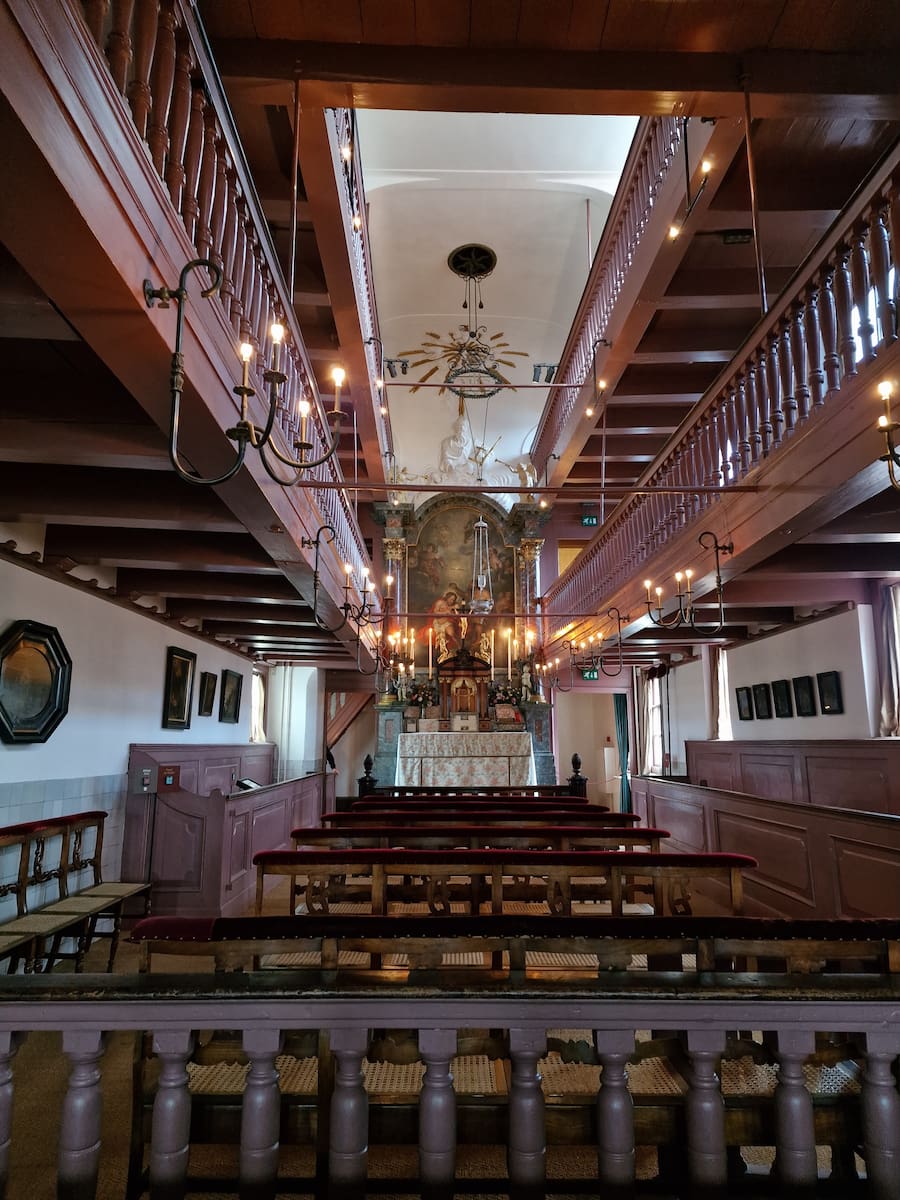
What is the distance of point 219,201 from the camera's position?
126 inches

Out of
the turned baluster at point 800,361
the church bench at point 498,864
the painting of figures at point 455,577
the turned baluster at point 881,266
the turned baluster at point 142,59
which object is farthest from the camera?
the painting of figures at point 455,577

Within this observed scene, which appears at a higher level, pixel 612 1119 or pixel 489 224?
pixel 489 224

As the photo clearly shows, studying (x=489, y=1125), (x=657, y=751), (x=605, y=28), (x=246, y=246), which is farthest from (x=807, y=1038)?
(x=657, y=751)

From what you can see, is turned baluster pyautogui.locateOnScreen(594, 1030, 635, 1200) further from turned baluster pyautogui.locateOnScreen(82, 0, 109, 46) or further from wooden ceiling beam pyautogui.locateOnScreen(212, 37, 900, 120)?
wooden ceiling beam pyautogui.locateOnScreen(212, 37, 900, 120)

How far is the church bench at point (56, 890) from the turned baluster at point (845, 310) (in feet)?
18.3

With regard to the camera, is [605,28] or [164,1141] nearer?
[164,1141]

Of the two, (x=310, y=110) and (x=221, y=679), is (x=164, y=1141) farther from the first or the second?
(x=221, y=679)

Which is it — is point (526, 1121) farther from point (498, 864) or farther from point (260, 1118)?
point (498, 864)

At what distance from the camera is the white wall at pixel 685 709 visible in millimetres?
12414

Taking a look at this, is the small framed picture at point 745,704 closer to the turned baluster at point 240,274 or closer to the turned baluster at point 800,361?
the turned baluster at point 800,361

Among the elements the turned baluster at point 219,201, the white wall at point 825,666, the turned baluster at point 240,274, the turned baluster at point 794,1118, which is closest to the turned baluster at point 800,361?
the turned baluster at point 240,274

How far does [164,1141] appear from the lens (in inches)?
58.3

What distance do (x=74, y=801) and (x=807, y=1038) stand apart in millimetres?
6065

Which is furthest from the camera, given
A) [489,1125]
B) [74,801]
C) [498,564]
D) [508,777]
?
[498,564]
